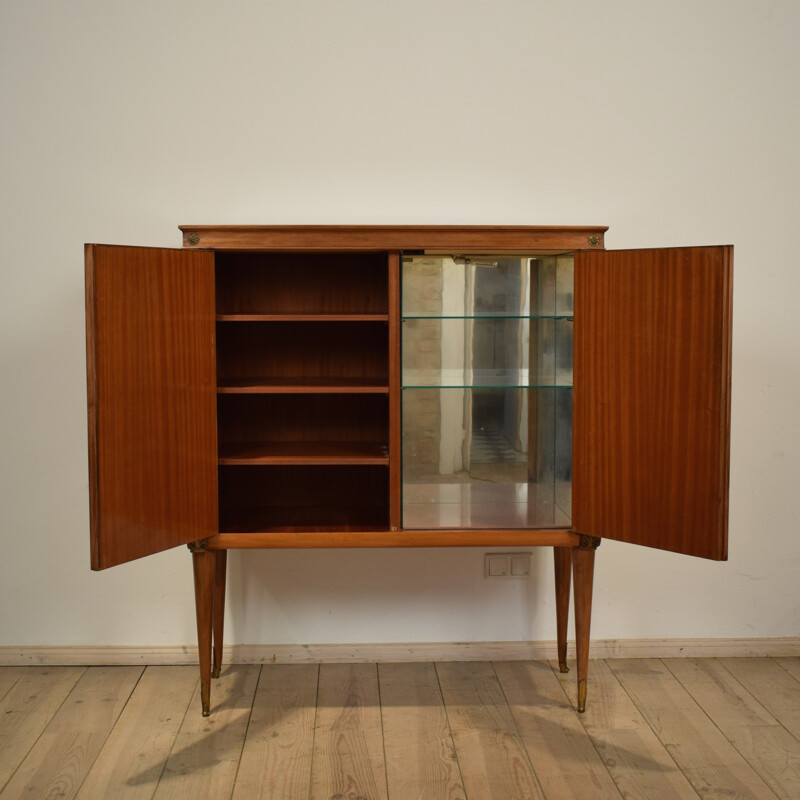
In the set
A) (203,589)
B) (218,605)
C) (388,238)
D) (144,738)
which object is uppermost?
(388,238)

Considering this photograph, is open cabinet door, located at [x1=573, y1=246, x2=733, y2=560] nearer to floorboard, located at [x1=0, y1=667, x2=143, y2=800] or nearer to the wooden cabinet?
the wooden cabinet

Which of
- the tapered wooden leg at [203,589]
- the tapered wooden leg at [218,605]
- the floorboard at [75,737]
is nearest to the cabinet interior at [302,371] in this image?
the tapered wooden leg at [218,605]

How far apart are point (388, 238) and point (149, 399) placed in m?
0.74

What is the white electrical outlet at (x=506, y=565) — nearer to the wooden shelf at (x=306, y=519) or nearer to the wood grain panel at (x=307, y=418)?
the wooden shelf at (x=306, y=519)

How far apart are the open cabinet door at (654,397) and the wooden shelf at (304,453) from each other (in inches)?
22.8

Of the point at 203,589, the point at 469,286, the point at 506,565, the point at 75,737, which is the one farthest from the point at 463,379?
the point at 75,737

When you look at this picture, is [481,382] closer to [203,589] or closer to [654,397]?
[654,397]

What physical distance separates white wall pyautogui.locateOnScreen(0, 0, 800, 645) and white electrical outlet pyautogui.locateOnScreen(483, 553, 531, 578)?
2.81ft

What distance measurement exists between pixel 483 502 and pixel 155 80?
1.64m

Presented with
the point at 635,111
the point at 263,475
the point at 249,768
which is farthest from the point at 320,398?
the point at 635,111

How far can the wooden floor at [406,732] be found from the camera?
1957 millimetres

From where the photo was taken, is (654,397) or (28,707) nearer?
(654,397)

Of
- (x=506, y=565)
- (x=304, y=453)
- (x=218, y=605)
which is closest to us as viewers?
(x=304, y=453)

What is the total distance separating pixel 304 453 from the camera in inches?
90.5
